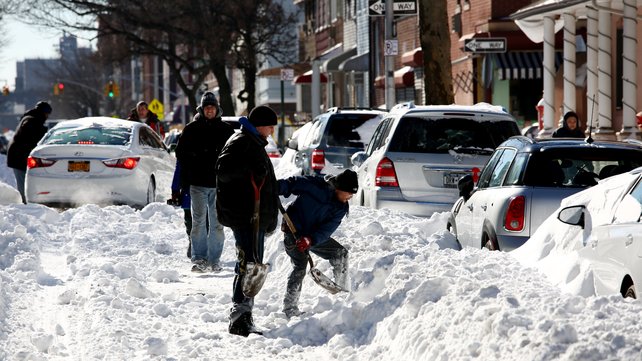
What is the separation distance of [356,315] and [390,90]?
19.0m

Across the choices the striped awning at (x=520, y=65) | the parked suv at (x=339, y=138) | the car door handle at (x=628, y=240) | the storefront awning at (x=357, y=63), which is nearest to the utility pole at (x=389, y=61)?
the parked suv at (x=339, y=138)

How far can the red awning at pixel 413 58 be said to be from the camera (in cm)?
4238

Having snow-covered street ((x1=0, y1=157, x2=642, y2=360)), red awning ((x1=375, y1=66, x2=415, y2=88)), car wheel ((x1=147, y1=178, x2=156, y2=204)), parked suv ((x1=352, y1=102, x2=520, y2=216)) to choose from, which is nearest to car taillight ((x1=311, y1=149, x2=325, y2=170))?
car wheel ((x1=147, y1=178, x2=156, y2=204))

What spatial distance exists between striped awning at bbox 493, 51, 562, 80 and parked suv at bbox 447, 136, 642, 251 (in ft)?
77.0

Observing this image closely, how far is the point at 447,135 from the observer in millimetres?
16406

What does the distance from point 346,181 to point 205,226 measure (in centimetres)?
462

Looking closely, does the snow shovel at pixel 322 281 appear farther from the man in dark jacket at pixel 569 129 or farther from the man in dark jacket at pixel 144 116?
the man in dark jacket at pixel 144 116

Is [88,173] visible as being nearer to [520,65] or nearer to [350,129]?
[350,129]

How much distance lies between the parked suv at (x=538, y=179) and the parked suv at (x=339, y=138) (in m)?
9.94

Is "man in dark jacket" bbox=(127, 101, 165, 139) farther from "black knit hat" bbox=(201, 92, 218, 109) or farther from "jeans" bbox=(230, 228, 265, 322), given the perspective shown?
"jeans" bbox=(230, 228, 265, 322)

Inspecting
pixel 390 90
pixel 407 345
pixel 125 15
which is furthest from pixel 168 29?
pixel 407 345

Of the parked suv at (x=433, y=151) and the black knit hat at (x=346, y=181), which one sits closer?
the black knit hat at (x=346, y=181)

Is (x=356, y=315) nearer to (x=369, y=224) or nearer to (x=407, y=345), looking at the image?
(x=407, y=345)

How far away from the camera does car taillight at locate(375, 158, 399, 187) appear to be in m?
16.4
